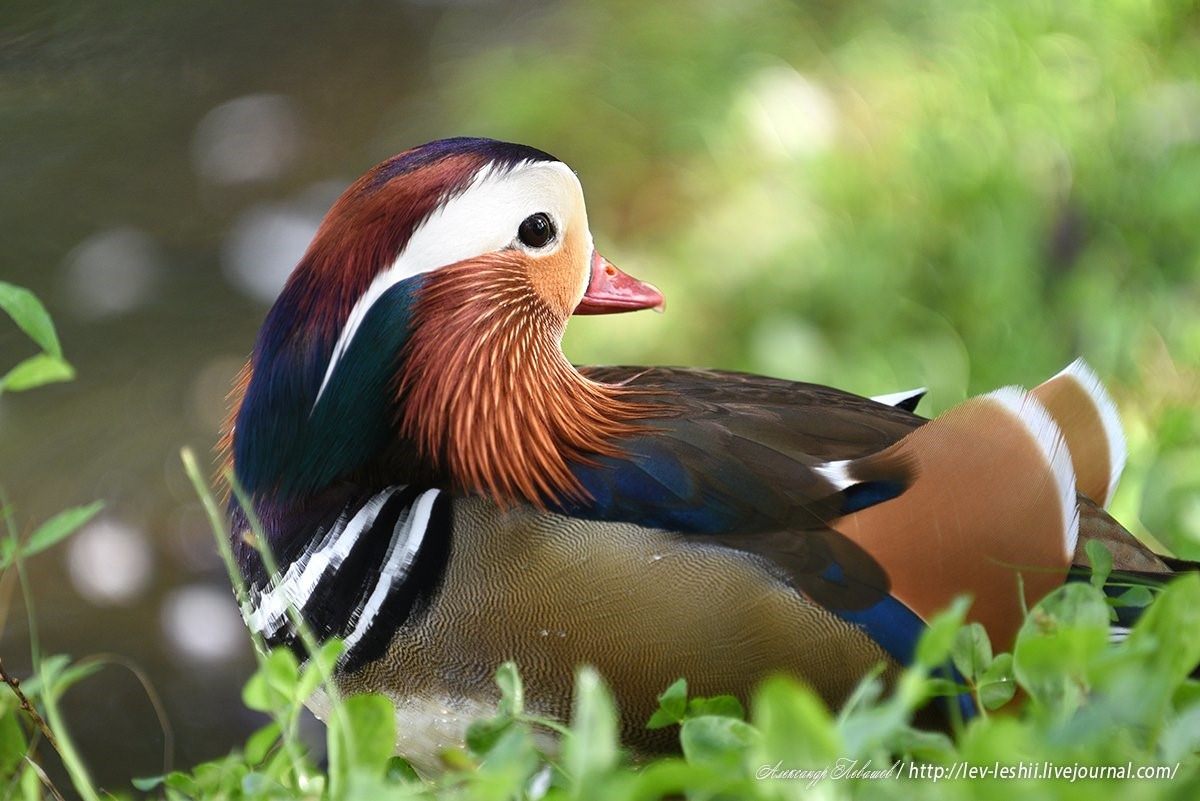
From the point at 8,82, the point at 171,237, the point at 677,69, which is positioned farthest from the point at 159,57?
the point at 677,69

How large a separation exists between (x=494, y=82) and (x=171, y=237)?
107cm

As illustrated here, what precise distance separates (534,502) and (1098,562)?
59 centimetres

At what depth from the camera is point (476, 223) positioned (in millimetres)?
1514

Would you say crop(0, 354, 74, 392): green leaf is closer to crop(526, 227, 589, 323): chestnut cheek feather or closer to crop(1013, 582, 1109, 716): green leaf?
crop(526, 227, 589, 323): chestnut cheek feather

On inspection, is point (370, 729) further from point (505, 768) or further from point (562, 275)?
point (562, 275)

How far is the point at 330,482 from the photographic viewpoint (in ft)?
4.87

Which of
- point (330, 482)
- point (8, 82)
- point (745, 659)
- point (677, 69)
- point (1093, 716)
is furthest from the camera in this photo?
point (8, 82)

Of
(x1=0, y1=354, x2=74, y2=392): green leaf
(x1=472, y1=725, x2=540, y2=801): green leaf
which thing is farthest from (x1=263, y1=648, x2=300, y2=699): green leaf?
(x1=0, y1=354, x2=74, y2=392): green leaf

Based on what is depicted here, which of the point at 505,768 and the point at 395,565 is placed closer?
the point at 505,768

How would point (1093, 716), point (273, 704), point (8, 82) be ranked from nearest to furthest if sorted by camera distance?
point (1093, 716)
point (273, 704)
point (8, 82)

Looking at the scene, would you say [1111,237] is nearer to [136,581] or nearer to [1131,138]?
[1131,138]

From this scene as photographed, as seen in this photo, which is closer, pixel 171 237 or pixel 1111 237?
pixel 1111 237

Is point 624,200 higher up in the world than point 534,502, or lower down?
higher up

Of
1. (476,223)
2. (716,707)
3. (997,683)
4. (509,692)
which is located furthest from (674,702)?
(476,223)
